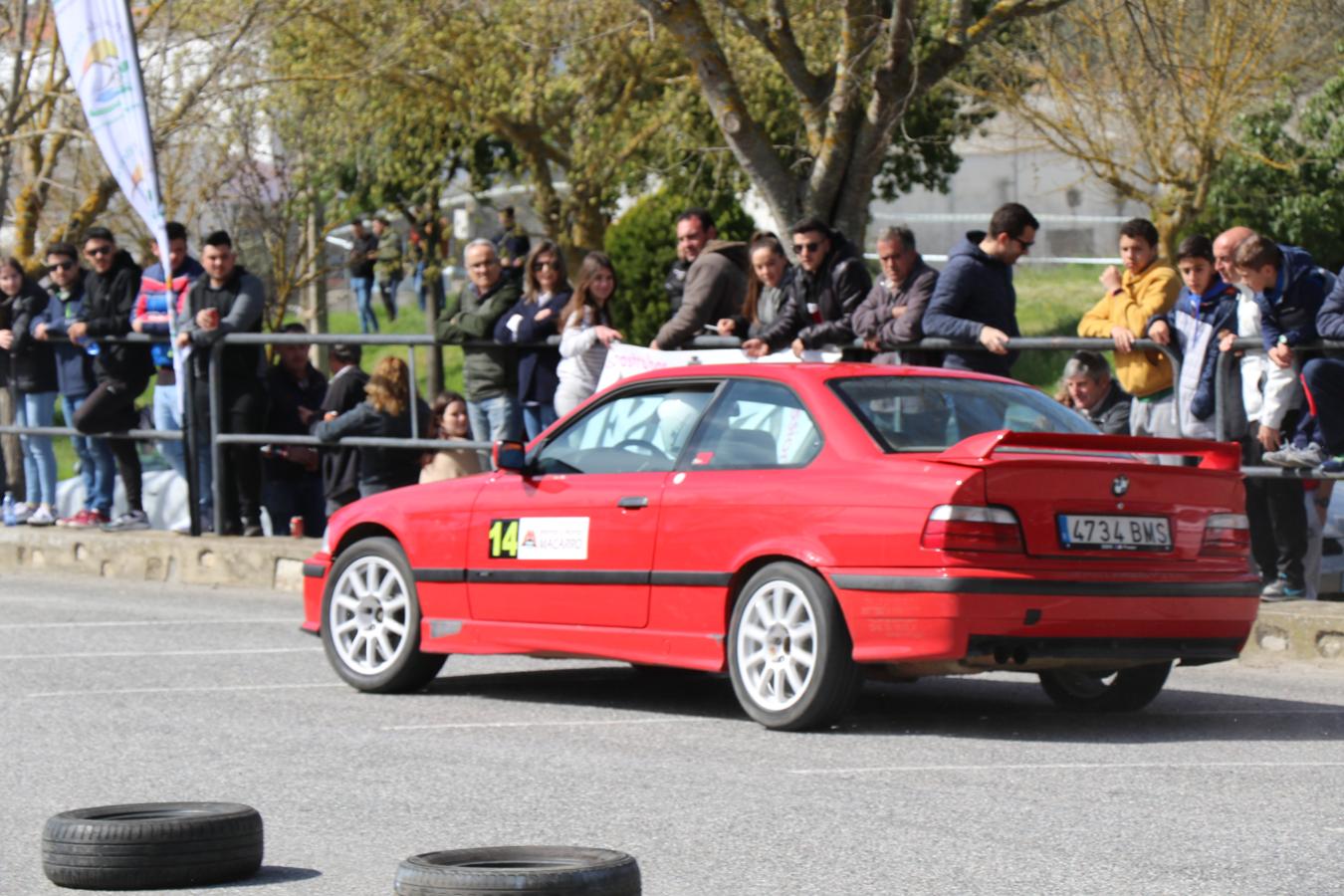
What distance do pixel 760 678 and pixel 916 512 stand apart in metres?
0.97

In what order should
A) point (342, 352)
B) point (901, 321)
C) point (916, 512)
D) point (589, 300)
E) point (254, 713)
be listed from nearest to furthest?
point (916, 512) → point (254, 713) → point (901, 321) → point (589, 300) → point (342, 352)

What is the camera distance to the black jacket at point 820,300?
42.3 feet

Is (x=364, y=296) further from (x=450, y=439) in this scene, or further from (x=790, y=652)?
(x=790, y=652)

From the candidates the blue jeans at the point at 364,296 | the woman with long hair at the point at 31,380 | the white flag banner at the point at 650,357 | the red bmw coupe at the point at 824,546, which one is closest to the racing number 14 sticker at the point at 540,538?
the red bmw coupe at the point at 824,546

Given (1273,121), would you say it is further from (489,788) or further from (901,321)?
(489,788)

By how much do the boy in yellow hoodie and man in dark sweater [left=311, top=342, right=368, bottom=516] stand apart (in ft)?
17.5

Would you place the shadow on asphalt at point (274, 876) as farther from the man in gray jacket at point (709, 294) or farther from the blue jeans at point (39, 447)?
the blue jeans at point (39, 447)

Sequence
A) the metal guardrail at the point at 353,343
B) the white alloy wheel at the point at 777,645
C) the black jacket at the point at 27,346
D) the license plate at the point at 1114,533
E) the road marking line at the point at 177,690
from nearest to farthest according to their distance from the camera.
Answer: the license plate at the point at 1114,533 < the white alloy wheel at the point at 777,645 < the road marking line at the point at 177,690 < the metal guardrail at the point at 353,343 < the black jacket at the point at 27,346

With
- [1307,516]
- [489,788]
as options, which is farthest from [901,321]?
[489,788]

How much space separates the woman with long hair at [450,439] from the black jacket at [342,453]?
517 millimetres

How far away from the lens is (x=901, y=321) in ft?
41.2

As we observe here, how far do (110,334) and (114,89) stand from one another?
1849 millimetres

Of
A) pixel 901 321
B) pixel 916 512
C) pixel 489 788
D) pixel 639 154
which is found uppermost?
pixel 639 154

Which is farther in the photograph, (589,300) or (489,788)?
(589,300)
